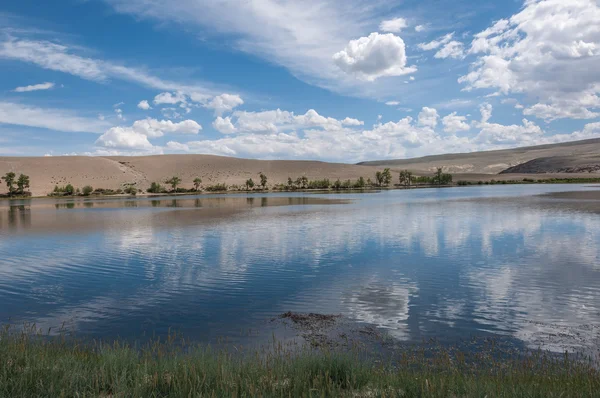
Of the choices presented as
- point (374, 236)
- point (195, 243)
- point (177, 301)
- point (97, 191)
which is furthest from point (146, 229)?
point (97, 191)

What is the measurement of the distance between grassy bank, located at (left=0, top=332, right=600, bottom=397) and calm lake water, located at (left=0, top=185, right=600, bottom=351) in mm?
3090

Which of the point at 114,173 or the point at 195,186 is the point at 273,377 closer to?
the point at 195,186

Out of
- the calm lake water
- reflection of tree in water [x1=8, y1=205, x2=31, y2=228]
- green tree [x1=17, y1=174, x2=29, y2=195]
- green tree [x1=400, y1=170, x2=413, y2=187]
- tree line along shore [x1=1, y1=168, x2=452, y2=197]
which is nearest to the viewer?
the calm lake water

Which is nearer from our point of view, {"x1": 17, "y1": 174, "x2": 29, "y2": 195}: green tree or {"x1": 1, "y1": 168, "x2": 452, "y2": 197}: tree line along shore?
{"x1": 17, "y1": 174, "x2": 29, "y2": 195}: green tree

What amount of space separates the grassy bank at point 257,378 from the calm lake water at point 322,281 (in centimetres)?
309

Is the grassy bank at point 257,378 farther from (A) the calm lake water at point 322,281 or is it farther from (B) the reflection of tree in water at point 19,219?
(B) the reflection of tree in water at point 19,219

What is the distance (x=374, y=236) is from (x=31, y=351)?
74.8 feet

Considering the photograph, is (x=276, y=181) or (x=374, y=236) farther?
(x=276, y=181)

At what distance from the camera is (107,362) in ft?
Answer: 25.0

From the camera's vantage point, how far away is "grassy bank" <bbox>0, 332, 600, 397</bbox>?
253 inches

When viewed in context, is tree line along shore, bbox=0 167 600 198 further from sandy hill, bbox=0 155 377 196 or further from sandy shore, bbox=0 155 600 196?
sandy hill, bbox=0 155 377 196

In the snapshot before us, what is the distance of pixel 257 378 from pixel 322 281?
9906 millimetres

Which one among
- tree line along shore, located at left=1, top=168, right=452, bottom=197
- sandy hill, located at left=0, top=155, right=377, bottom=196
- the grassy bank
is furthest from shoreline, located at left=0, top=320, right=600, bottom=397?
sandy hill, located at left=0, top=155, right=377, bottom=196

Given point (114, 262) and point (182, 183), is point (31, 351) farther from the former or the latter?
point (182, 183)
